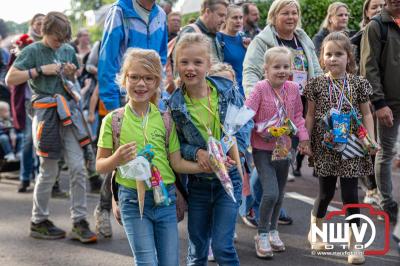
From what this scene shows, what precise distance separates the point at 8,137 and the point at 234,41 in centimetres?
362

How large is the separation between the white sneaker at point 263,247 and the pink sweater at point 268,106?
2.38ft

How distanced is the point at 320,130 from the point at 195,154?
168cm

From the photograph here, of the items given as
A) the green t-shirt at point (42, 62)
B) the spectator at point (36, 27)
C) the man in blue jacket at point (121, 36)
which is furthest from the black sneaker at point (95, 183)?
the man in blue jacket at point (121, 36)

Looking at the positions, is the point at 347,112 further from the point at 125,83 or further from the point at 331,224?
the point at 125,83

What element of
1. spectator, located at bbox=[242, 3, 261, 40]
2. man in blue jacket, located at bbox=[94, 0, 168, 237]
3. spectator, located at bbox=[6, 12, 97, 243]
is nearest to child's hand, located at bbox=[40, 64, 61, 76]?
spectator, located at bbox=[6, 12, 97, 243]

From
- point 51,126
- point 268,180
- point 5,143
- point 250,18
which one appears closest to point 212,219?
point 268,180

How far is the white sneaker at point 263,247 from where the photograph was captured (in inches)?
192

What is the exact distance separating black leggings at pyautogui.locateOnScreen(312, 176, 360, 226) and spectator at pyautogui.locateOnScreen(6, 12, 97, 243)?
2.02m

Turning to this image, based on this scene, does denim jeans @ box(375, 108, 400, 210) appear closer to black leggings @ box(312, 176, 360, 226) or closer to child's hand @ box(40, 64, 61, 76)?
black leggings @ box(312, 176, 360, 226)

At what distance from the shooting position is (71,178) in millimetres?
5473

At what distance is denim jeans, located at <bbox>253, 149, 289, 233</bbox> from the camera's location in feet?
15.9

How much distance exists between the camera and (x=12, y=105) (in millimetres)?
8062

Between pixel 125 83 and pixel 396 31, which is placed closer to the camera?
pixel 125 83

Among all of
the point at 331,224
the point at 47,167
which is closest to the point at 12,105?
the point at 47,167
